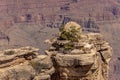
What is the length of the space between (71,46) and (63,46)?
0.52 metres

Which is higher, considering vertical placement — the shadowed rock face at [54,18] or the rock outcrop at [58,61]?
the rock outcrop at [58,61]

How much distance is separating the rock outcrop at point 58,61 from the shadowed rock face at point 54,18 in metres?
151

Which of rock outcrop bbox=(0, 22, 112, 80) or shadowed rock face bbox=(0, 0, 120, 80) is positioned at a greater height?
rock outcrop bbox=(0, 22, 112, 80)

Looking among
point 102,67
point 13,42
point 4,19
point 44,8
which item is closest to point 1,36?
point 13,42

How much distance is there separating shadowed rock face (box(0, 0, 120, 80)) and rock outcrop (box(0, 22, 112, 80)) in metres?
151

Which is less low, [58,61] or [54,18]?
[58,61]

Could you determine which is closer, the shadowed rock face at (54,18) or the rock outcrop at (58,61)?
the rock outcrop at (58,61)

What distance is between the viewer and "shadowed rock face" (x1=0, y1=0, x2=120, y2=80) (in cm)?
18075

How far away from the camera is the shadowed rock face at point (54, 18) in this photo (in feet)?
593

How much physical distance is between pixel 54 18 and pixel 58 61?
17906 centimetres

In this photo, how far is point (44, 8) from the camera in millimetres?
199750

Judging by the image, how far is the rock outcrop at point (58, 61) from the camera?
16584 millimetres

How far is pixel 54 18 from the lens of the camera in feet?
645

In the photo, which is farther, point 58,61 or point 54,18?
point 54,18
